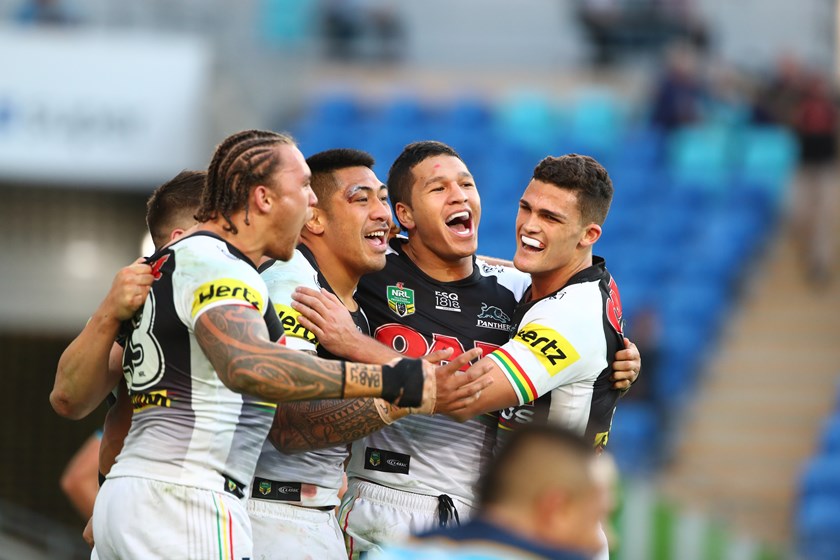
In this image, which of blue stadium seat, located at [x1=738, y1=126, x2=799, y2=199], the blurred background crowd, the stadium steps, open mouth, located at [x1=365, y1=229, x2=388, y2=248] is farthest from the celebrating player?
blue stadium seat, located at [x1=738, y1=126, x2=799, y2=199]

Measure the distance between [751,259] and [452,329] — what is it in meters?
11.4

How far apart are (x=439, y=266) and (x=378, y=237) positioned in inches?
15.5

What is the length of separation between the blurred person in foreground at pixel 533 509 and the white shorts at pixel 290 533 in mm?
1783

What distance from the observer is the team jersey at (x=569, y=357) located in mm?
5523

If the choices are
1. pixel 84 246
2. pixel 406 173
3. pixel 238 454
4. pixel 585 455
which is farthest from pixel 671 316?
pixel 585 455

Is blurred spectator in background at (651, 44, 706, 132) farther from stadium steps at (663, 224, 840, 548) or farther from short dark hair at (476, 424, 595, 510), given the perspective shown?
short dark hair at (476, 424, 595, 510)

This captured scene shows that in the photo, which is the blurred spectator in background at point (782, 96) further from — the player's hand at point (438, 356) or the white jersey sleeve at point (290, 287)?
the white jersey sleeve at point (290, 287)

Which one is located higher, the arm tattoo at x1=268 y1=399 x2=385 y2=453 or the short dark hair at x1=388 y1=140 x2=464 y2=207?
the short dark hair at x1=388 y1=140 x2=464 y2=207

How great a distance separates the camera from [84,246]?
18250 mm

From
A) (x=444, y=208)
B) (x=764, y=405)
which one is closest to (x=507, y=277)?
(x=444, y=208)

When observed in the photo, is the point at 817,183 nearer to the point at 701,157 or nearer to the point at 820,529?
the point at 701,157

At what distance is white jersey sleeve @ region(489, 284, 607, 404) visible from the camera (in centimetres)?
550

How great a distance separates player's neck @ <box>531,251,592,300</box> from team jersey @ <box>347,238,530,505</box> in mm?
219

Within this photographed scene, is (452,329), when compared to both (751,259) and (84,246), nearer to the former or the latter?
(751,259)
